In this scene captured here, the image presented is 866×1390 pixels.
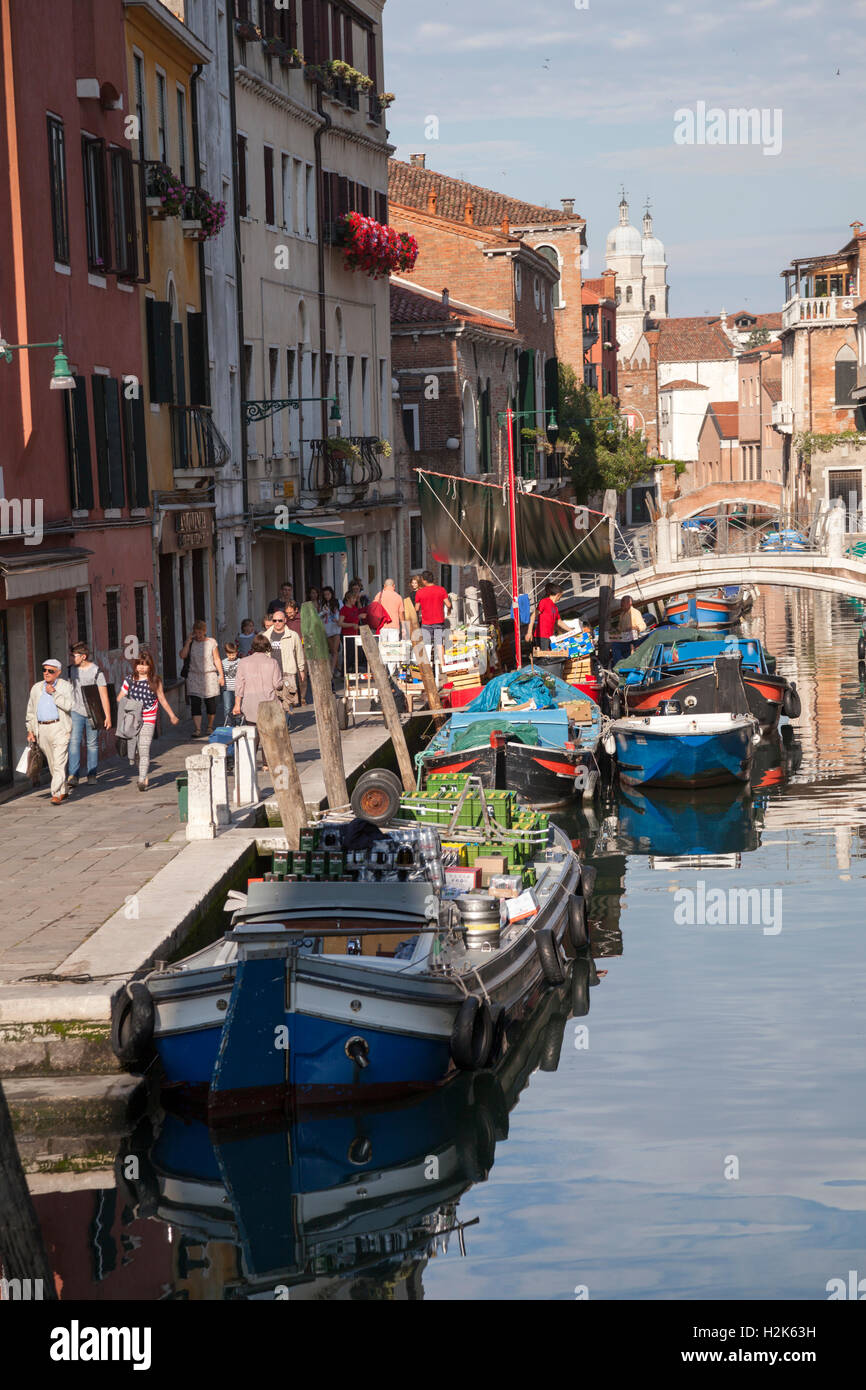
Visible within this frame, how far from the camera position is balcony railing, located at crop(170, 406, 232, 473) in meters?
22.8

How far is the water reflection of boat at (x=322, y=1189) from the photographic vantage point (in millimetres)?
8953

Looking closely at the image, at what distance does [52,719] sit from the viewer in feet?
52.9

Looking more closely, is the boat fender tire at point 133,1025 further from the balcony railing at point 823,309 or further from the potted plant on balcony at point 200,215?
the balcony railing at point 823,309

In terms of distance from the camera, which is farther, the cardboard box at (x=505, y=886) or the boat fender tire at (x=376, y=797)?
Result: the boat fender tire at (x=376, y=797)

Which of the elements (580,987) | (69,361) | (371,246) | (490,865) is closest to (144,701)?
(69,361)

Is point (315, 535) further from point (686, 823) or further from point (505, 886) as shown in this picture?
point (505, 886)

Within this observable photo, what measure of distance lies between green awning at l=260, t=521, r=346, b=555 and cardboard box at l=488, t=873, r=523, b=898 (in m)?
13.9

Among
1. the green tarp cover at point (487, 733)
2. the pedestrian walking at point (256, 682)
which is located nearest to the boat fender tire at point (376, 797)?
the pedestrian walking at point (256, 682)

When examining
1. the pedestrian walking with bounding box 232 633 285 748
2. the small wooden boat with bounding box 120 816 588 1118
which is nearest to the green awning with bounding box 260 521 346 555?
the pedestrian walking with bounding box 232 633 285 748

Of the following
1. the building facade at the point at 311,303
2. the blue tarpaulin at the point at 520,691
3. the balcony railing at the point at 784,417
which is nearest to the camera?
the blue tarpaulin at the point at 520,691

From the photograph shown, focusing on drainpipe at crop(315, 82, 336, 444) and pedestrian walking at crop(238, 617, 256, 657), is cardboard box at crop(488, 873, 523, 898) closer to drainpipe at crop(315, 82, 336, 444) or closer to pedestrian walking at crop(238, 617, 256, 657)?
pedestrian walking at crop(238, 617, 256, 657)

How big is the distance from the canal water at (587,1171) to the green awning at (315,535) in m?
13.2

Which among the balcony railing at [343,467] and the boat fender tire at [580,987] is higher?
the balcony railing at [343,467]

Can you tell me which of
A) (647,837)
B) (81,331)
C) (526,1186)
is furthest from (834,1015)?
(81,331)
